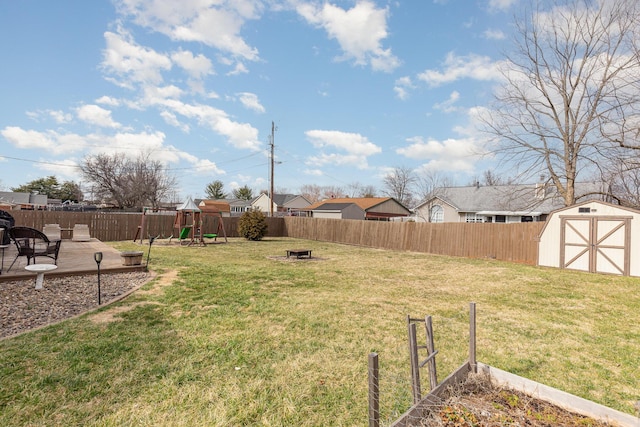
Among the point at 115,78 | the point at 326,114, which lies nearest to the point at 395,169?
the point at 326,114

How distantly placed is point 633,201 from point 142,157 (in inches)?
1613

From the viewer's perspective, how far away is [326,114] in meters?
18.7

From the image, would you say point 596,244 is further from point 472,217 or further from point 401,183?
point 401,183

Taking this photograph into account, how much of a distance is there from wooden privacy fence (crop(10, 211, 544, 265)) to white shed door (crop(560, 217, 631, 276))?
1.07m

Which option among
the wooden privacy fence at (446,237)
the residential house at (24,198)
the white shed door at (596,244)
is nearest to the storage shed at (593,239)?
the white shed door at (596,244)

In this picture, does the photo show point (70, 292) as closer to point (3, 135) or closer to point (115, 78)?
point (115, 78)

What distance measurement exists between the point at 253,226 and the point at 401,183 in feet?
97.7

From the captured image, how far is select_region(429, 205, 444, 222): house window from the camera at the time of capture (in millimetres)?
30828

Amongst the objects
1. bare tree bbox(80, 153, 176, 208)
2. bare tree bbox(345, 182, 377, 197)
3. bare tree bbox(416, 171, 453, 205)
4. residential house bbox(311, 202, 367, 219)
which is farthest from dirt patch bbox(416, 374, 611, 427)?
bare tree bbox(345, 182, 377, 197)

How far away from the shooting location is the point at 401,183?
146ft

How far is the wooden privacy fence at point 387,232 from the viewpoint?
495 inches

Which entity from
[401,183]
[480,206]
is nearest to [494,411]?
[480,206]

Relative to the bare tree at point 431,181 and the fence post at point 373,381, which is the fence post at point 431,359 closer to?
the fence post at point 373,381

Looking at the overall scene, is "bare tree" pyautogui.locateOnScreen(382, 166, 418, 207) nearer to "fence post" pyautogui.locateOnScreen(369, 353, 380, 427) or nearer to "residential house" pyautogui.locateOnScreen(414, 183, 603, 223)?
"residential house" pyautogui.locateOnScreen(414, 183, 603, 223)
